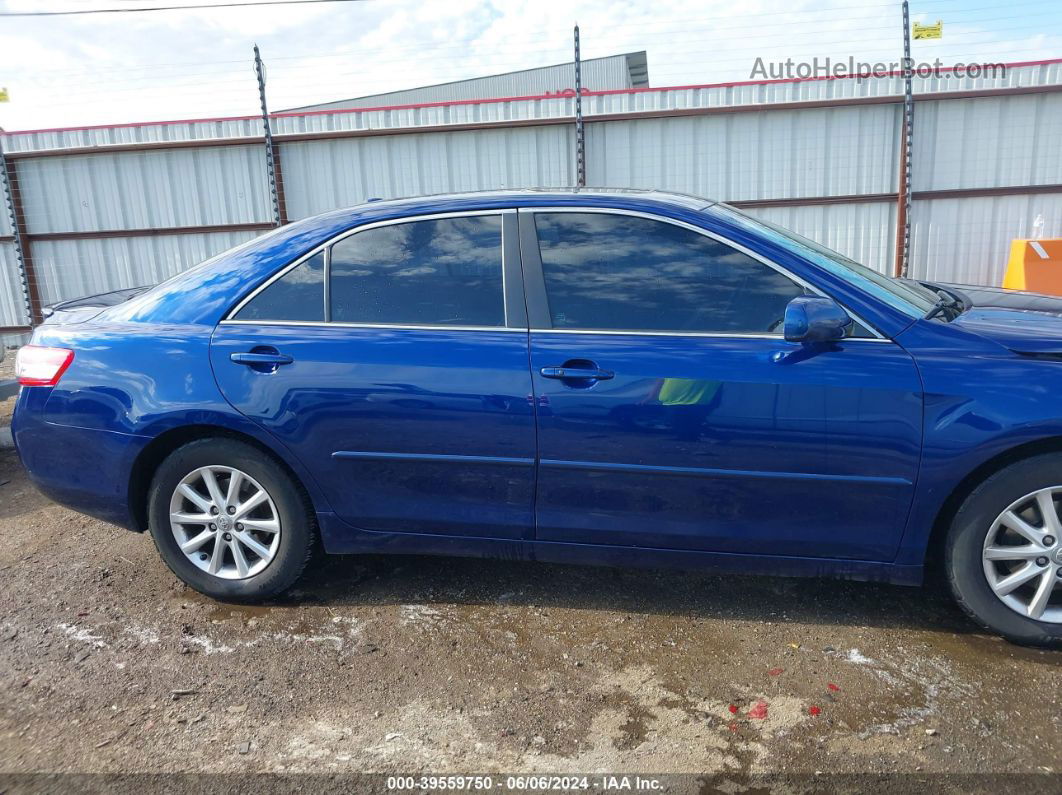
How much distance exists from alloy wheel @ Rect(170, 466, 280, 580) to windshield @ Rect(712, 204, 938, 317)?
2.25 m

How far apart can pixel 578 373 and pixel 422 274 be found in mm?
783

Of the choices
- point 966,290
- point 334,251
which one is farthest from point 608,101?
point 334,251

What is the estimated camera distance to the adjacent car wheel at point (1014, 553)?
271 cm

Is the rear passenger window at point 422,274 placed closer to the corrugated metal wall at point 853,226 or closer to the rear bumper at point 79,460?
the rear bumper at point 79,460

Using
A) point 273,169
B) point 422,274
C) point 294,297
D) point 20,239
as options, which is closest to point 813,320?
point 422,274

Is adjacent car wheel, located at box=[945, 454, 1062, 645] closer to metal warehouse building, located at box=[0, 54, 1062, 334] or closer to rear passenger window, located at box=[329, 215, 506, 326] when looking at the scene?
rear passenger window, located at box=[329, 215, 506, 326]

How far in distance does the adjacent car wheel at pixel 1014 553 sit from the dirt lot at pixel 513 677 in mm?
150

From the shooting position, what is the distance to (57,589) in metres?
3.64

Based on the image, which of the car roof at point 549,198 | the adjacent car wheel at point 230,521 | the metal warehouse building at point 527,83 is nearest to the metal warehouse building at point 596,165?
the car roof at point 549,198

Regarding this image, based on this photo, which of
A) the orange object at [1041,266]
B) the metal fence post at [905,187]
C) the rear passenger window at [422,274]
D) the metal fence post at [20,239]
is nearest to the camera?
the rear passenger window at [422,274]

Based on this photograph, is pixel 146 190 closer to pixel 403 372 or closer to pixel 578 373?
pixel 403 372

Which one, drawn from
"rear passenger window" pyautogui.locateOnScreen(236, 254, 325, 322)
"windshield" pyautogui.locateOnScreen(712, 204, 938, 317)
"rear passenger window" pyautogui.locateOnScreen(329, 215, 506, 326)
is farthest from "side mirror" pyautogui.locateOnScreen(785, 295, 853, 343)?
"rear passenger window" pyautogui.locateOnScreen(236, 254, 325, 322)

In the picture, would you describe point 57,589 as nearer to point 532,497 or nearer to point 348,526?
point 348,526

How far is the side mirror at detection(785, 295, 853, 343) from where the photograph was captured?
8.88 ft
